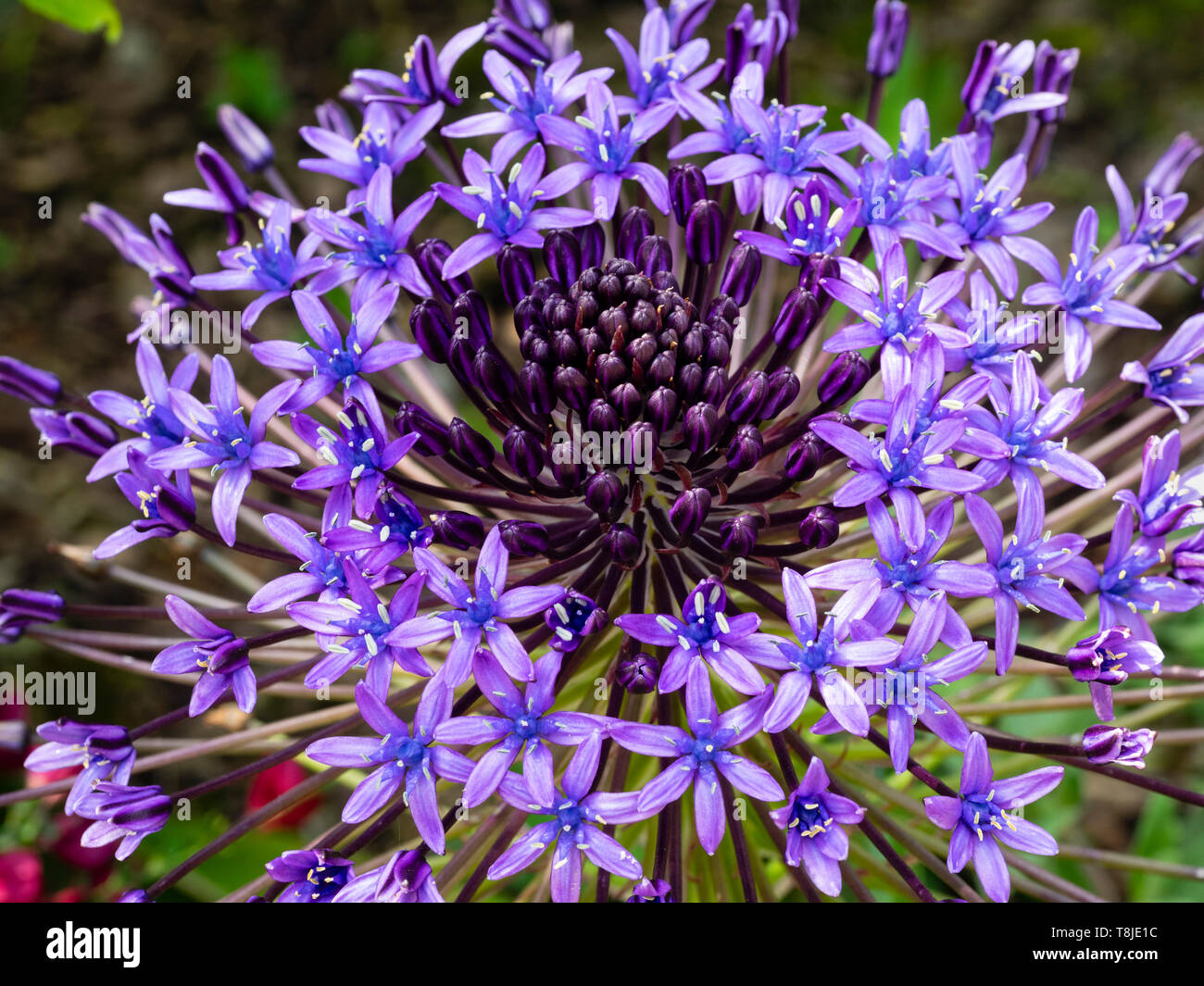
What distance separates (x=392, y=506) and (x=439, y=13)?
196 inches

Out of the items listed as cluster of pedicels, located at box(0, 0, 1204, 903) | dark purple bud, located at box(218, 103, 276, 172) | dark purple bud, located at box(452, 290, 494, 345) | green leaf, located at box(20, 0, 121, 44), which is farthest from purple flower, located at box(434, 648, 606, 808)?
green leaf, located at box(20, 0, 121, 44)

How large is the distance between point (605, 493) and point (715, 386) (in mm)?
406

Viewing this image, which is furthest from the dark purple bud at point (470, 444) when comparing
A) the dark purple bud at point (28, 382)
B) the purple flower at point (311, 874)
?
the dark purple bud at point (28, 382)

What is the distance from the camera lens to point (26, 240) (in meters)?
5.99

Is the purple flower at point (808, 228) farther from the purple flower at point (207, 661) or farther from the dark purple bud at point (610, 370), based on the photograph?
the purple flower at point (207, 661)

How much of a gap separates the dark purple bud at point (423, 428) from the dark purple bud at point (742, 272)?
876 mm

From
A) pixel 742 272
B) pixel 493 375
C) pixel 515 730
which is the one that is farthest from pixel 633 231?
pixel 515 730

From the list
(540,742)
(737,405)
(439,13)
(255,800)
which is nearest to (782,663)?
(540,742)

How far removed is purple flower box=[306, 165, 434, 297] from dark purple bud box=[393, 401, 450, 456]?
1.14 feet

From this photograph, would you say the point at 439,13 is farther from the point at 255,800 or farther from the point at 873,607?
the point at 873,607

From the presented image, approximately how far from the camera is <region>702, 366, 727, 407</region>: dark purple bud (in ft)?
8.23

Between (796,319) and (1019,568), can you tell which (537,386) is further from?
(1019,568)

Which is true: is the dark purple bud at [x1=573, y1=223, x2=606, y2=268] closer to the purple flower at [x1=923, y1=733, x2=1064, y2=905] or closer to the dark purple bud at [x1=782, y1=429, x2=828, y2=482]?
the dark purple bud at [x1=782, y1=429, x2=828, y2=482]
